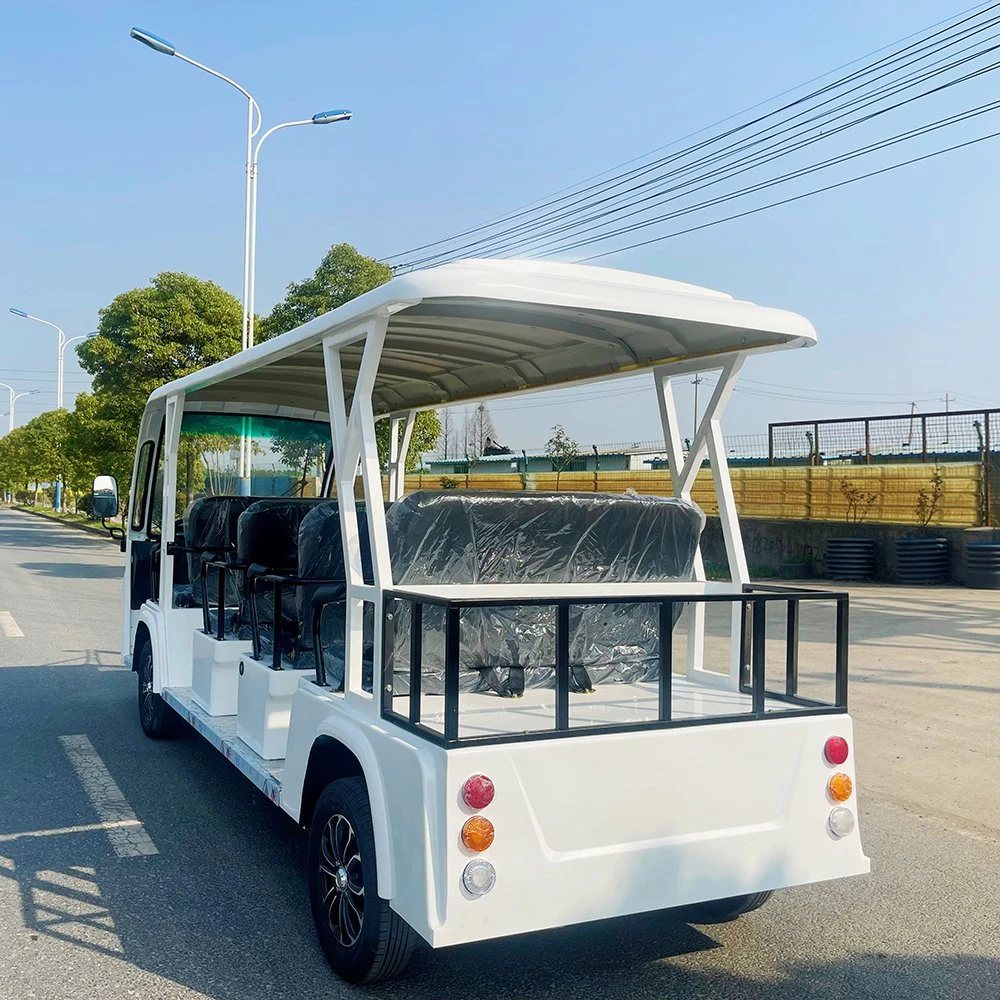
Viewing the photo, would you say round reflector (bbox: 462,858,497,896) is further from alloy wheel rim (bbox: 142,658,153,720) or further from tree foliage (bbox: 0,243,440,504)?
tree foliage (bbox: 0,243,440,504)

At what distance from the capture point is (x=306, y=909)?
4.00m

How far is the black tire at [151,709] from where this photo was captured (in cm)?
639

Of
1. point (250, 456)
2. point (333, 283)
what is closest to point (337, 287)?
point (333, 283)

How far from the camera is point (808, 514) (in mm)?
20000

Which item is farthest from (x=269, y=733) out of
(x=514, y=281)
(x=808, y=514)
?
(x=808, y=514)

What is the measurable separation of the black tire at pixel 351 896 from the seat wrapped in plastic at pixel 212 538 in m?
2.58

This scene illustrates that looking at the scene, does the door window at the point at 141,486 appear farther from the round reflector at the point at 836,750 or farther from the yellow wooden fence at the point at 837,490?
the yellow wooden fence at the point at 837,490

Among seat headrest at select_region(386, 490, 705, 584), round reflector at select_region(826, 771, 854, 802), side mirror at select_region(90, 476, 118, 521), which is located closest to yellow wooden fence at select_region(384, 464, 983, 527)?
side mirror at select_region(90, 476, 118, 521)

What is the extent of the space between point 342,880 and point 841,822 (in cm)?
167

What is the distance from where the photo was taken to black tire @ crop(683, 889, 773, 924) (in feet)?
12.6

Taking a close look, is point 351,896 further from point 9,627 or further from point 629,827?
point 9,627

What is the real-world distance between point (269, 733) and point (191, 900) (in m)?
0.69

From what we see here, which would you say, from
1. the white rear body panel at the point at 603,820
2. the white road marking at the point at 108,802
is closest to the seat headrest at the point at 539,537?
the white rear body panel at the point at 603,820

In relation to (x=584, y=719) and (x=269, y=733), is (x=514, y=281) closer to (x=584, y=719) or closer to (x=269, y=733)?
(x=584, y=719)
